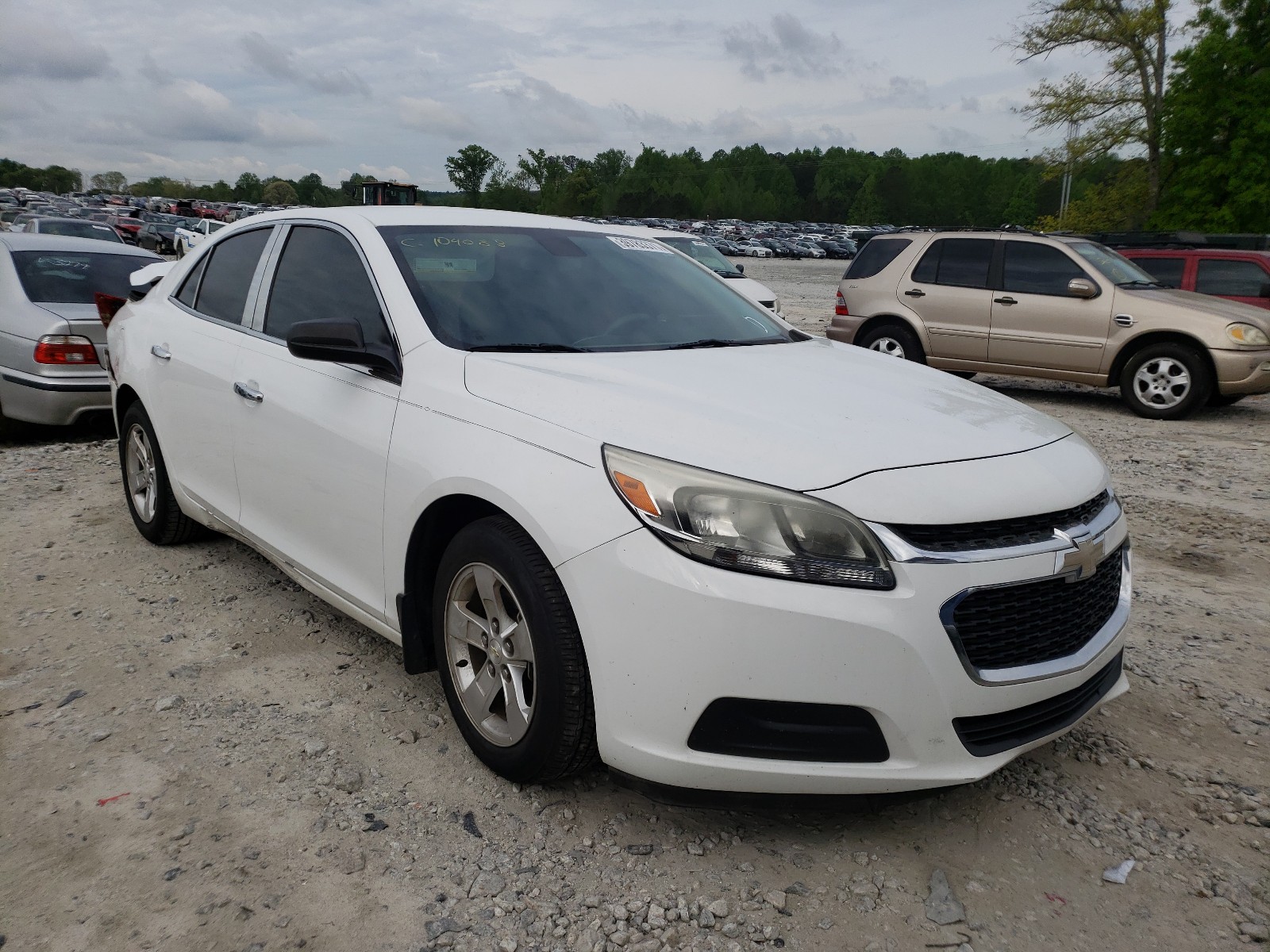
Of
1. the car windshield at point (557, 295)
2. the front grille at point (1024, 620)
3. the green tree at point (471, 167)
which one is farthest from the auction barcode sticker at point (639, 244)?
the green tree at point (471, 167)

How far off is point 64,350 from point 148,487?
9.73 feet

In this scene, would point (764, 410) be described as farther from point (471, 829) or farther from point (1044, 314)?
point (1044, 314)

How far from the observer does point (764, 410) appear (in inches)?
106

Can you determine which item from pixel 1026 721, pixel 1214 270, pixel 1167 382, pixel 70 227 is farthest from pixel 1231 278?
pixel 70 227

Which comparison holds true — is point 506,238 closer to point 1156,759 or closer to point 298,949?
point 298,949

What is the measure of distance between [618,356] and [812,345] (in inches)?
40.0

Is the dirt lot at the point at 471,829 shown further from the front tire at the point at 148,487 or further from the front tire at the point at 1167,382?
the front tire at the point at 1167,382

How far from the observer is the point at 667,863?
8.46ft

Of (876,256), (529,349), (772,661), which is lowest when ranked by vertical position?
(772,661)

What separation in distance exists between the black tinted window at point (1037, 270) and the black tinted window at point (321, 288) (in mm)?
8461

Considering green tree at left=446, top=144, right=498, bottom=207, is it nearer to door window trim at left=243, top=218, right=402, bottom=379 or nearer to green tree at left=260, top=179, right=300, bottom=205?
green tree at left=260, top=179, right=300, bottom=205

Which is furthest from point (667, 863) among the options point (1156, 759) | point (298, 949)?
point (1156, 759)

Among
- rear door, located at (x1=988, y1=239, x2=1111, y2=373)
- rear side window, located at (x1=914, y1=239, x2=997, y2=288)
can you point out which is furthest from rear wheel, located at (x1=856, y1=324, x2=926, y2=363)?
rear door, located at (x1=988, y1=239, x2=1111, y2=373)

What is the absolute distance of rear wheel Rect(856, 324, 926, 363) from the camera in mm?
10914
